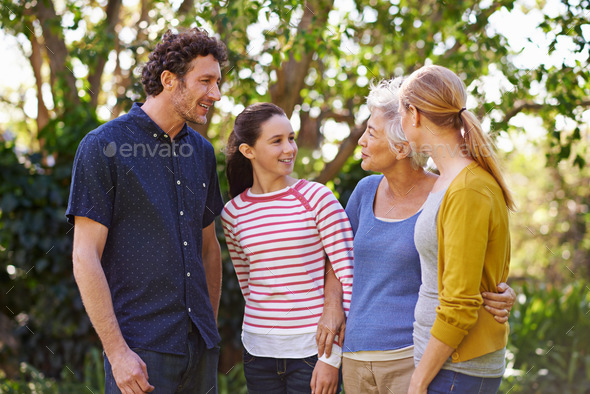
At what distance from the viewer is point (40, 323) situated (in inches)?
168

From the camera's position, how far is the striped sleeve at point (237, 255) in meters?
2.29

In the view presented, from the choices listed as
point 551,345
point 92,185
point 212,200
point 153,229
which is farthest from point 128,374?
point 551,345

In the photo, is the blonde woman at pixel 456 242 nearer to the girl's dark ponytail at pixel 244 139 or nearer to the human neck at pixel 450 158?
the human neck at pixel 450 158

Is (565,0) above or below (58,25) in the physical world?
below

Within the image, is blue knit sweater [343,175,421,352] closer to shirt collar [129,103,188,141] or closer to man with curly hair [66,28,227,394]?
man with curly hair [66,28,227,394]

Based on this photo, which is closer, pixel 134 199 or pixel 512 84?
pixel 134 199

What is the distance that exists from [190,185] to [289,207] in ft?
1.25

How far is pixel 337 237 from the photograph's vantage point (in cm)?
212

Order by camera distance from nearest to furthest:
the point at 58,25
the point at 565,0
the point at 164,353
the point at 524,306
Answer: the point at 164,353, the point at 565,0, the point at 58,25, the point at 524,306

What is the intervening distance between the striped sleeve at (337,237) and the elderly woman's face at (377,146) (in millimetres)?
202

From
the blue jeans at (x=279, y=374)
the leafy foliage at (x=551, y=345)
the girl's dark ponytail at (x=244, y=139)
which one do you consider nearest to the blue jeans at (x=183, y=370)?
the blue jeans at (x=279, y=374)

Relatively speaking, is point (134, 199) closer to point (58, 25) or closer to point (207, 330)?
point (207, 330)

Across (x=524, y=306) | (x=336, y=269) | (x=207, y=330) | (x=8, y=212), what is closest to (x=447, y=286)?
(x=336, y=269)

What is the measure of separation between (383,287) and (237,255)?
0.64m
